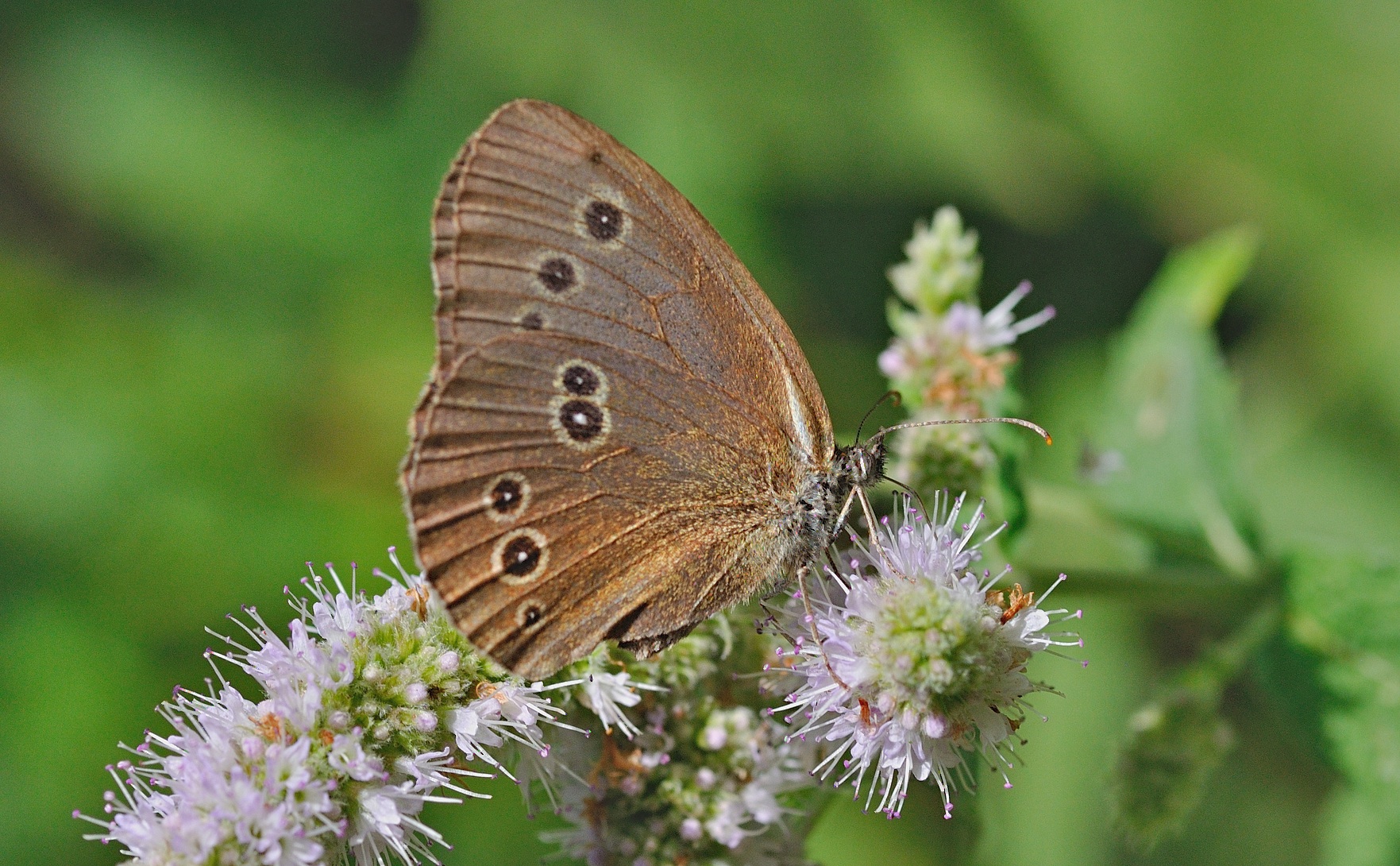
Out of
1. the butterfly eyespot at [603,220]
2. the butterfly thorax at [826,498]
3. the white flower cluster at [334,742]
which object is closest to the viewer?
the white flower cluster at [334,742]

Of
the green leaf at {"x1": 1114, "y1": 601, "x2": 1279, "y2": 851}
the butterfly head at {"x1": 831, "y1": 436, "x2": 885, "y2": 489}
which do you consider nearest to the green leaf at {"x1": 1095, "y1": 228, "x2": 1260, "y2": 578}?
the green leaf at {"x1": 1114, "y1": 601, "x2": 1279, "y2": 851}

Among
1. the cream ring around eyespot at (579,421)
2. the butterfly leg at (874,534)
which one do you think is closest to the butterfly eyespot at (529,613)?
the cream ring around eyespot at (579,421)

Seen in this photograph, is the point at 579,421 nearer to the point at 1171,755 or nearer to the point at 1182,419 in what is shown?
the point at 1171,755

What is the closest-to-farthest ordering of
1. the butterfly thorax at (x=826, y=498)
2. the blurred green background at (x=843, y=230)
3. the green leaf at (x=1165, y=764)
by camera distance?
the butterfly thorax at (x=826, y=498) → the green leaf at (x=1165, y=764) → the blurred green background at (x=843, y=230)

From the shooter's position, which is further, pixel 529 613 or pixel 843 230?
pixel 843 230

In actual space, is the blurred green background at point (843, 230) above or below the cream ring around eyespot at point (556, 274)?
above

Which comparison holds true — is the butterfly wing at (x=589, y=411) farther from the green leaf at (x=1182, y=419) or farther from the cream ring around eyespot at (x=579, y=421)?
the green leaf at (x=1182, y=419)

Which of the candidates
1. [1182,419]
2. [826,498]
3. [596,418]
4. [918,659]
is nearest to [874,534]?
[826,498]
